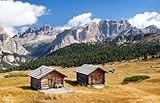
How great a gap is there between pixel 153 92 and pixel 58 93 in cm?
2410

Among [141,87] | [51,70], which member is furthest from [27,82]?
[141,87]

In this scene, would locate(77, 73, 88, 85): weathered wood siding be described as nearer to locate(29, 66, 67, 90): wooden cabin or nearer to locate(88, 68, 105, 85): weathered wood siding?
locate(88, 68, 105, 85): weathered wood siding

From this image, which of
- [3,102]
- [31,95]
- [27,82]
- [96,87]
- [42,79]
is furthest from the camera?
[27,82]

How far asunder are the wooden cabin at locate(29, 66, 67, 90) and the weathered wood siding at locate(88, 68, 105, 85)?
11147mm

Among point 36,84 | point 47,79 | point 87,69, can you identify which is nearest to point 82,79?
point 87,69

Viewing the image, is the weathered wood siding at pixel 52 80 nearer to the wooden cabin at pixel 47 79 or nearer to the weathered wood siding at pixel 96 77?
the wooden cabin at pixel 47 79

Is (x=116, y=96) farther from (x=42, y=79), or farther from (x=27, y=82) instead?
(x=27, y=82)

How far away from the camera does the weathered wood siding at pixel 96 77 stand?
93188 mm

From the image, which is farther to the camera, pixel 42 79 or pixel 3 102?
pixel 42 79

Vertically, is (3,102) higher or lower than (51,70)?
lower

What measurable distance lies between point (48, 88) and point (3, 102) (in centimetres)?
1988

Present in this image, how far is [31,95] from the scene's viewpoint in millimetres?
71000

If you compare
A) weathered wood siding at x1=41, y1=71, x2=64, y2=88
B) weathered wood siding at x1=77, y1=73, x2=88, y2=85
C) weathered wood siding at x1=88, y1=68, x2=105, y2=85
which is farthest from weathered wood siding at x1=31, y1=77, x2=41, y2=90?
weathered wood siding at x1=88, y1=68, x2=105, y2=85

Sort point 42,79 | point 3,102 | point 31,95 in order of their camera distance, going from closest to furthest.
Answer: point 3,102 < point 31,95 < point 42,79
